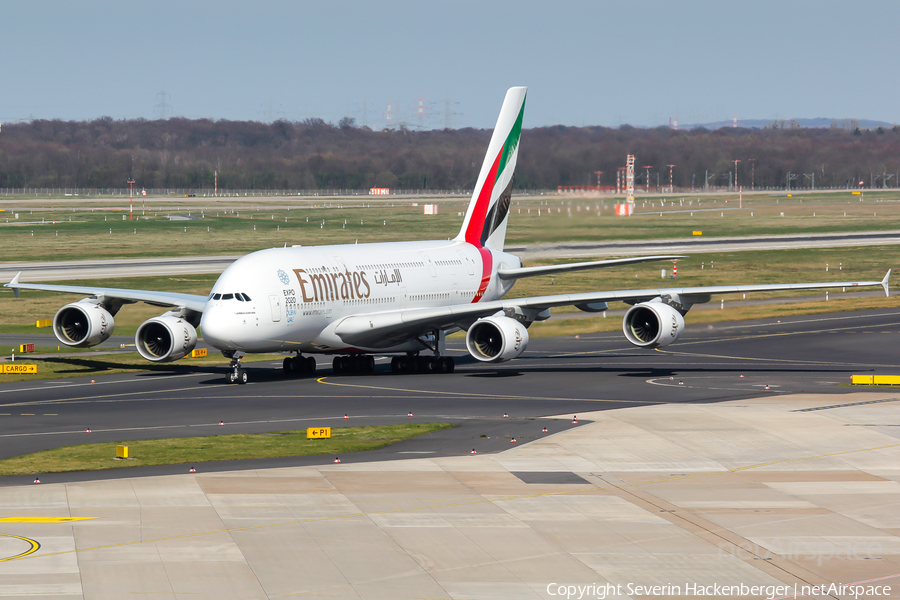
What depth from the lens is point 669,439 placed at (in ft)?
107

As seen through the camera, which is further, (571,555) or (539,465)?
(539,465)

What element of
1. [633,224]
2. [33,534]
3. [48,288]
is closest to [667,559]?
[33,534]

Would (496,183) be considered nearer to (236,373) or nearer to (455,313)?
(455,313)

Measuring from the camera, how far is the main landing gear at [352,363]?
48.4 metres

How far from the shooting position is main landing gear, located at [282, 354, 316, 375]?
4794cm

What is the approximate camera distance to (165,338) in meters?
45.0

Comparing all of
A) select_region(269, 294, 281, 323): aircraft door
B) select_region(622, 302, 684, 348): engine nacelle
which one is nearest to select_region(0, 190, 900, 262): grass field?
select_region(622, 302, 684, 348): engine nacelle

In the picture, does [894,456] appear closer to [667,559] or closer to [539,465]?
[539,465]

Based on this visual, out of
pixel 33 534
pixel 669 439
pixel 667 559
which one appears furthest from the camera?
pixel 669 439

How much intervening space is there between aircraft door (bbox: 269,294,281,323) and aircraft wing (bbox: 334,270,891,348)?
3.26 meters

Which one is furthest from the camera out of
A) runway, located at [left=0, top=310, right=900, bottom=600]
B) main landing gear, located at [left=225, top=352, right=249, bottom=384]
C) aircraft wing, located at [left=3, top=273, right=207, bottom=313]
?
aircraft wing, located at [left=3, top=273, right=207, bottom=313]

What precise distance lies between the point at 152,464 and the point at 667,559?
14.7 m

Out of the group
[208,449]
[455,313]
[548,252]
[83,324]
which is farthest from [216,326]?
[548,252]

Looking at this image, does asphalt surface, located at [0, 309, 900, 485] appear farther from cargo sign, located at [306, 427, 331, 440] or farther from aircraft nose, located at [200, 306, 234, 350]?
aircraft nose, located at [200, 306, 234, 350]
